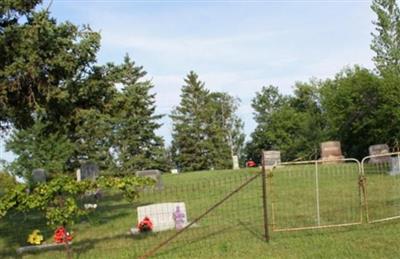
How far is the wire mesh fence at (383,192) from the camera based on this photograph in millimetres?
12686

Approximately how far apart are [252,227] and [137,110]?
26.6 m

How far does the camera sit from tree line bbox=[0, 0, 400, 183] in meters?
14.4

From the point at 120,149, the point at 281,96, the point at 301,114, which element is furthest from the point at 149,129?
the point at 281,96

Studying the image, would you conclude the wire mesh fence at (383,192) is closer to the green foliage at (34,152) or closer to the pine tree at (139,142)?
the green foliage at (34,152)

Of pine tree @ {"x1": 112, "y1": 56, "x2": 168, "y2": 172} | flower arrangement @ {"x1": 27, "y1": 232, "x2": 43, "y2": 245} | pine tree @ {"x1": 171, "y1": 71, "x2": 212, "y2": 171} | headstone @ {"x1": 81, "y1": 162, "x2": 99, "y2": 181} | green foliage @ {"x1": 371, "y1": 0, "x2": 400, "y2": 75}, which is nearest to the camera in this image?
flower arrangement @ {"x1": 27, "y1": 232, "x2": 43, "y2": 245}

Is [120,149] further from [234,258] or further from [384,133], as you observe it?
[234,258]

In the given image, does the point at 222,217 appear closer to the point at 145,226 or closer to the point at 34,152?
the point at 145,226

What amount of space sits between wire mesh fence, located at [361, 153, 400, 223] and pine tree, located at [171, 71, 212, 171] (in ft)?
158

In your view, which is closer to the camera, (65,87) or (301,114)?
(65,87)

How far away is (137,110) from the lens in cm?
3834

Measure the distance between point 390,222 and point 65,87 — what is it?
8.56 m

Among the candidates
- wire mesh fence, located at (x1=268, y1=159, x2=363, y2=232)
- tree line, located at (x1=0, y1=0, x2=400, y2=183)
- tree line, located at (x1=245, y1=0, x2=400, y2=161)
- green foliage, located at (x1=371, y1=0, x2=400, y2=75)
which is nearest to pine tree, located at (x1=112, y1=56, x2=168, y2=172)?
tree line, located at (x1=0, y1=0, x2=400, y2=183)

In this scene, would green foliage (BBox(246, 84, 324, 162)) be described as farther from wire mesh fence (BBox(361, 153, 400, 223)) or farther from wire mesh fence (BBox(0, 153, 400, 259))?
wire mesh fence (BBox(0, 153, 400, 259))

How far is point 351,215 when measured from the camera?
13039 millimetres
